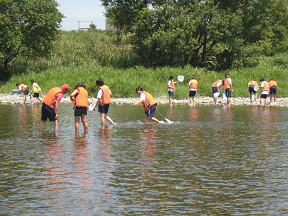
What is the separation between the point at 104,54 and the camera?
45.6m

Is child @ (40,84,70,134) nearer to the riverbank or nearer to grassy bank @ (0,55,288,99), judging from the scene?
the riverbank

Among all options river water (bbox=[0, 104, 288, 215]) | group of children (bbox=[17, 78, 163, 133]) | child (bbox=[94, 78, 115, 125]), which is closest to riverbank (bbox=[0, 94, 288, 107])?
group of children (bbox=[17, 78, 163, 133])

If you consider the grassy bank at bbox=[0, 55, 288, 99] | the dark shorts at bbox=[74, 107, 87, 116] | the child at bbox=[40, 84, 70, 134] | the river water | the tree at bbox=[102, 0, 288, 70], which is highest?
the tree at bbox=[102, 0, 288, 70]

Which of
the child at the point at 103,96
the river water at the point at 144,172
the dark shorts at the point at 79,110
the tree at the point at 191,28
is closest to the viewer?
the river water at the point at 144,172

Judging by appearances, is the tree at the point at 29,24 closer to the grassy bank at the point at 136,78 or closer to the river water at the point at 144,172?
the grassy bank at the point at 136,78

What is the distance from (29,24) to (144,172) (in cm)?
3391

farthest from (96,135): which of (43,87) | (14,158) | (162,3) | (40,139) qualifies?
(162,3)

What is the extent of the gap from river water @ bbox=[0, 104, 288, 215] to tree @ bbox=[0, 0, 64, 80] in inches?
979

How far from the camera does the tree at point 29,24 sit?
3726 centimetres

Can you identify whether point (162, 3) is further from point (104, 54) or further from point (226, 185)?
point (226, 185)

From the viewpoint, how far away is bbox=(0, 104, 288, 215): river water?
245 inches

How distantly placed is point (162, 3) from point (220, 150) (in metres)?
33.1

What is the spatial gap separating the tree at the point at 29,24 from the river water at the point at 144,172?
81.6 feet

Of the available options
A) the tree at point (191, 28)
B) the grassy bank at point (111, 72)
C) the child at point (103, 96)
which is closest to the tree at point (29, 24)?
the grassy bank at point (111, 72)
